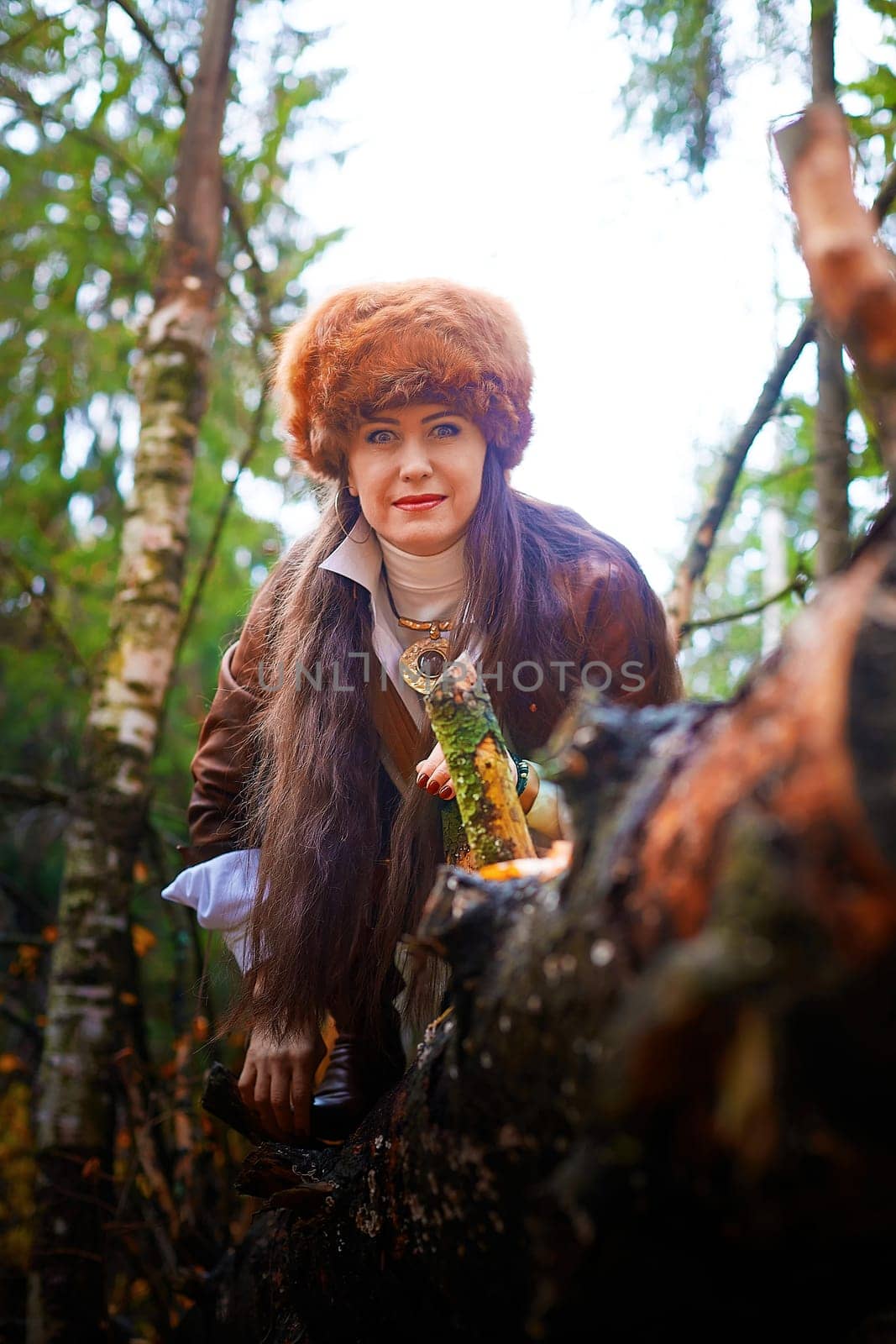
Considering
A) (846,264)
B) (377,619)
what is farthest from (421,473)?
(846,264)

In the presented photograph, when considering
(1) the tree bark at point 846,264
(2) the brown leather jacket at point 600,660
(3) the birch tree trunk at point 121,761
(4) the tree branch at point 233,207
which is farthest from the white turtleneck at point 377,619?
(4) the tree branch at point 233,207

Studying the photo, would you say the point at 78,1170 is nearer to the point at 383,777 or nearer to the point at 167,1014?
the point at 383,777

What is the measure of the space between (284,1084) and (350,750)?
0.75 m

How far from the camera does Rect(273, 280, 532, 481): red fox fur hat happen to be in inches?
94.3

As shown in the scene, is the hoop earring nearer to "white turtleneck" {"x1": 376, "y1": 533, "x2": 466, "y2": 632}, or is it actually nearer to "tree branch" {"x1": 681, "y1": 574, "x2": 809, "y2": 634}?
"white turtleneck" {"x1": 376, "y1": 533, "x2": 466, "y2": 632}

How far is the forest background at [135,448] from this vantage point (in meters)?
3.36

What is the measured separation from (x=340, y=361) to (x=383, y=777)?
3.45ft

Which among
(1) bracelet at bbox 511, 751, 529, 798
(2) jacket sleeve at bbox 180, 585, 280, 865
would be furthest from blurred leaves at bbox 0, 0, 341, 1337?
(1) bracelet at bbox 511, 751, 529, 798

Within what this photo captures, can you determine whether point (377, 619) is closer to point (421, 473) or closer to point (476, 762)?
point (421, 473)

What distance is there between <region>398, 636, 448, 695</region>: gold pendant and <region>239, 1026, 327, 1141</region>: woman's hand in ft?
2.79

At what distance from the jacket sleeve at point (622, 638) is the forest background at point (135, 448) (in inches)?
38.5

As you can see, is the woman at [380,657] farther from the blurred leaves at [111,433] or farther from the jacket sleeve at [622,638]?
the blurred leaves at [111,433]

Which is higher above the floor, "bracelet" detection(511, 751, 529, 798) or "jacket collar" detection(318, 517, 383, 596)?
"jacket collar" detection(318, 517, 383, 596)

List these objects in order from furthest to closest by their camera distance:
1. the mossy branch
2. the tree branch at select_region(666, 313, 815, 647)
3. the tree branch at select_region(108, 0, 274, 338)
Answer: the tree branch at select_region(108, 0, 274, 338) → the tree branch at select_region(666, 313, 815, 647) → the mossy branch
